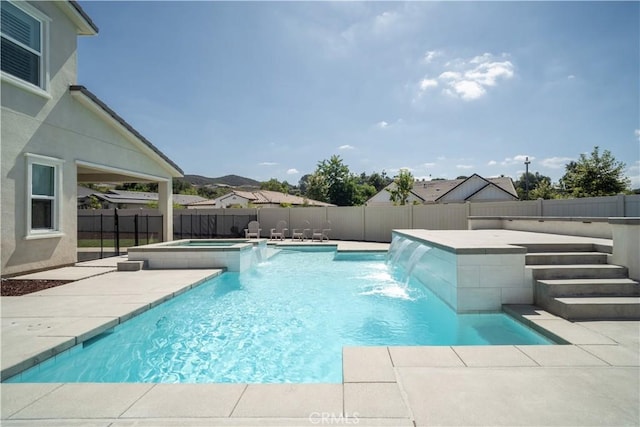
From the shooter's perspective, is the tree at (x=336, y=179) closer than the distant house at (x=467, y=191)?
No

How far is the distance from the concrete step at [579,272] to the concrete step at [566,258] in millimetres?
318

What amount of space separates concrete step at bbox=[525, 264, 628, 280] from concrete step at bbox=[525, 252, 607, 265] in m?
0.32

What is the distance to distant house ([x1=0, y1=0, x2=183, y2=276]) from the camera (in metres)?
6.63

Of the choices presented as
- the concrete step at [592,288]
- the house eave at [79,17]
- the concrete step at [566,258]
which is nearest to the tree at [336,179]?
the house eave at [79,17]

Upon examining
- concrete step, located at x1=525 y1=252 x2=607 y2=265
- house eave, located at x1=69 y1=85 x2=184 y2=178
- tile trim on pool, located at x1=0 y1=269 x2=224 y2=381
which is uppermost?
house eave, located at x1=69 y1=85 x2=184 y2=178

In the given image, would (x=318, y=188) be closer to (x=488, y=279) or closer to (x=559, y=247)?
(x=559, y=247)

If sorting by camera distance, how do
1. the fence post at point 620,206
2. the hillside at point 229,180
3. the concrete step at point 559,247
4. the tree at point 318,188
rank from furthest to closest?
1. the hillside at point 229,180
2. the tree at point 318,188
3. the fence post at point 620,206
4. the concrete step at point 559,247

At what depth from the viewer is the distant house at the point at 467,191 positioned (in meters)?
30.3

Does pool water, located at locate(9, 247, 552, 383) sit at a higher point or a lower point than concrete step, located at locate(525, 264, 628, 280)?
lower

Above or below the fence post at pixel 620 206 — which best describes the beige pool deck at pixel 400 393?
below

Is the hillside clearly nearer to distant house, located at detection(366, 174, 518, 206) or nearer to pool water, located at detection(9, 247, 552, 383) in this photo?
distant house, located at detection(366, 174, 518, 206)

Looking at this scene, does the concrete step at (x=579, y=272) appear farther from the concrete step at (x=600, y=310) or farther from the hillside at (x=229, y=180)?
the hillside at (x=229, y=180)

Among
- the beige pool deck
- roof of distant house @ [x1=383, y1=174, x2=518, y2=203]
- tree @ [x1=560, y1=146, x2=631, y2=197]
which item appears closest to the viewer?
the beige pool deck

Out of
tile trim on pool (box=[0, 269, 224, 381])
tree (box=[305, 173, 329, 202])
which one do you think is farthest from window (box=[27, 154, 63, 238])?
tree (box=[305, 173, 329, 202])
